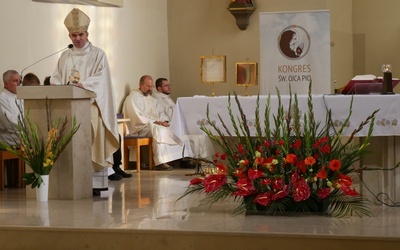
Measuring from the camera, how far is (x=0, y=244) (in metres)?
6.08

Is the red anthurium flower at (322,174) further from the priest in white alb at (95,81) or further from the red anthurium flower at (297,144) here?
the priest in white alb at (95,81)

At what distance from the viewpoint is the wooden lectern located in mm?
7602

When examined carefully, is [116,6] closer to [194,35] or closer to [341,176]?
[194,35]

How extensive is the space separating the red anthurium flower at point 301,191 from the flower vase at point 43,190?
2.39 metres

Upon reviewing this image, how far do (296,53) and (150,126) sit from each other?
13.5 ft

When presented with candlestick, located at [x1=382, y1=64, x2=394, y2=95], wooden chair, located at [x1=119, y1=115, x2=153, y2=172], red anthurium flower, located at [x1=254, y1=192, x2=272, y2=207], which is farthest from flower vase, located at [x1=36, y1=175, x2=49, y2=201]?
wooden chair, located at [x1=119, y1=115, x2=153, y2=172]

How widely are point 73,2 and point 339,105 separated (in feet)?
14.8

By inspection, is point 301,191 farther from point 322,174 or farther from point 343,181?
point 343,181

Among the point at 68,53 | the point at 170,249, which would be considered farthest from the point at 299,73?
the point at 170,249

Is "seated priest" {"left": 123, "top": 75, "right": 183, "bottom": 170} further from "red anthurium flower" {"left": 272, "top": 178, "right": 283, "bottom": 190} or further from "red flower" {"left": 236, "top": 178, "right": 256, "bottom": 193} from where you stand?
"red anthurium flower" {"left": 272, "top": 178, "right": 283, "bottom": 190}

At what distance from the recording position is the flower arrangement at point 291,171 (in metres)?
6.13

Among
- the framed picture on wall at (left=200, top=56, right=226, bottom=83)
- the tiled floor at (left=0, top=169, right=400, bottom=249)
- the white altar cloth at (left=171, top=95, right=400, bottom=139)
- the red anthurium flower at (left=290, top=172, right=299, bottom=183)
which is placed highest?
the framed picture on wall at (left=200, top=56, right=226, bottom=83)

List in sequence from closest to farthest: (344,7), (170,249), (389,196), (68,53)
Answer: (170,249)
(389,196)
(68,53)
(344,7)

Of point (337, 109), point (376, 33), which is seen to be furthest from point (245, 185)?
point (376, 33)
